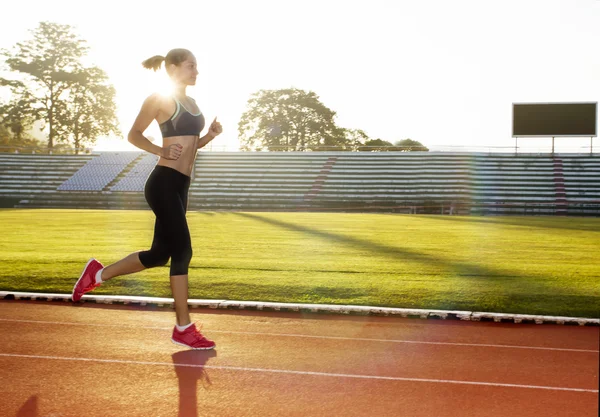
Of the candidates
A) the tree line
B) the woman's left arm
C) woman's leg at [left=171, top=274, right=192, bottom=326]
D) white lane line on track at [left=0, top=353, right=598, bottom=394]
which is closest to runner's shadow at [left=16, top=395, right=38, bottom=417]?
white lane line on track at [left=0, top=353, right=598, bottom=394]

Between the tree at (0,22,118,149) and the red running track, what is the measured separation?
6758 centimetres

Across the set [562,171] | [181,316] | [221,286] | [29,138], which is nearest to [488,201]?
[562,171]

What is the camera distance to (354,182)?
4812 centimetres

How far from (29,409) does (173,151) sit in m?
1.99

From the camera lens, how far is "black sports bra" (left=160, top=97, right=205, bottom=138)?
516cm

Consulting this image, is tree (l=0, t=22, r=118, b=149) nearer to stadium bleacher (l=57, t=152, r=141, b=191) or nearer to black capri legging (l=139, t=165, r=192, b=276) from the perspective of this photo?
stadium bleacher (l=57, t=152, r=141, b=191)

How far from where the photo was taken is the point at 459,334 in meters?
5.98

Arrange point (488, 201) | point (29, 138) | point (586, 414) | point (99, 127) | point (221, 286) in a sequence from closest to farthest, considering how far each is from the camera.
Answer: point (586, 414) < point (221, 286) < point (488, 201) < point (99, 127) < point (29, 138)

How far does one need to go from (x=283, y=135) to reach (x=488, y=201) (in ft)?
143

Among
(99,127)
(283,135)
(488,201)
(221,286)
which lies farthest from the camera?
(283,135)

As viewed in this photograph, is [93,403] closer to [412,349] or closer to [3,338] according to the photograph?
[3,338]

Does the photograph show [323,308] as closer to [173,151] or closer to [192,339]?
[192,339]

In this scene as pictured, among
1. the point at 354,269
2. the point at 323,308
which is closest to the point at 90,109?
the point at 354,269

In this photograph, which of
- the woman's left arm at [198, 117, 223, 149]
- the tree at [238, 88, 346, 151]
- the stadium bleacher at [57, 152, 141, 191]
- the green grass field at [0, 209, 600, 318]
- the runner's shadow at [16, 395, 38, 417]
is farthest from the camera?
the tree at [238, 88, 346, 151]
